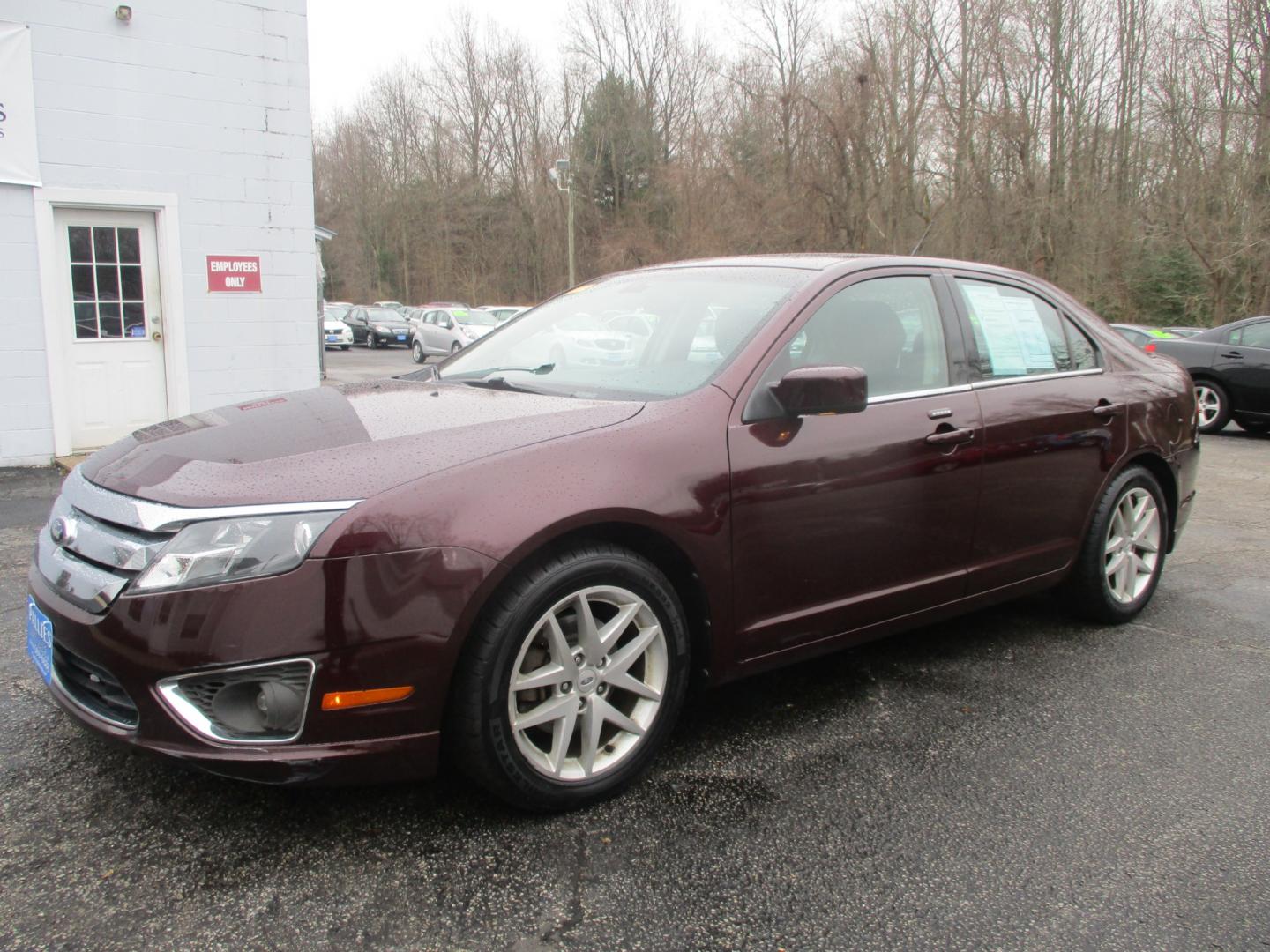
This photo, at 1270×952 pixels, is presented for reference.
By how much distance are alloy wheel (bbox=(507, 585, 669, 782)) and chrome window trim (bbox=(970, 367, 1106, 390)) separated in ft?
5.54

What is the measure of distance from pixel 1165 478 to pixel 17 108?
826 centimetres

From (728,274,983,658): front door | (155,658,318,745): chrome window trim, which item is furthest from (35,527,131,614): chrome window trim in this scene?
(728,274,983,658): front door

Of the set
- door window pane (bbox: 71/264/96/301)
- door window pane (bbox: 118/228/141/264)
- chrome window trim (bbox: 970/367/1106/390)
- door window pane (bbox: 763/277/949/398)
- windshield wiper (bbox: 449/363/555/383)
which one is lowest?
chrome window trim (bbox: 970/367/1106/390)

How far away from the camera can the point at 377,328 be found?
33781mm

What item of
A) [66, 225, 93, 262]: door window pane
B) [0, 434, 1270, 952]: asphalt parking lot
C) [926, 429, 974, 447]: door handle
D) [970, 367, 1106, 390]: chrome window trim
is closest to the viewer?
[0, 434, 1270, 952]: asphalt parking lot

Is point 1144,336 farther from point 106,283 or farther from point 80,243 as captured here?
point 80,243

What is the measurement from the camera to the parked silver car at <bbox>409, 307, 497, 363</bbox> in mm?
26597

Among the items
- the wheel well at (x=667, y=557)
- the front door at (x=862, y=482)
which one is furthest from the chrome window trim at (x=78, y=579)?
the front door at (x=862, y=482)

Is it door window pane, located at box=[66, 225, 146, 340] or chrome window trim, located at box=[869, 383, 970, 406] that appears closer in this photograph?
chrome window trim, located at box=[869, 383, 970, 406]

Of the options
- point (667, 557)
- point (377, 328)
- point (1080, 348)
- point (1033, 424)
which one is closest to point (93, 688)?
point (667, 557)

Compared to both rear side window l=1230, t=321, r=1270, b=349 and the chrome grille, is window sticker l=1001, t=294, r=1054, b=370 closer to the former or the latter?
the chrome grille

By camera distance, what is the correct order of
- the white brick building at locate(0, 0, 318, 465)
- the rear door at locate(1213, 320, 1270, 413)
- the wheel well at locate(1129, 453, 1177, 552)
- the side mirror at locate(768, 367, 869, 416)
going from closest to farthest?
the side mirror at locate(768, 367, 869, 416), the wheel well at locate(1129, 453, 1177, 552), the white brick building at locate(0, 0, 318, 465), the rear door at locate(1213, 320, 1270, 413)

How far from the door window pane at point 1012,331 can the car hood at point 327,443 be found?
1.60m

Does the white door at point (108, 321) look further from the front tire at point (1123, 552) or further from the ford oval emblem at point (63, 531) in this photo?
the front tire at point (1123, 552)
